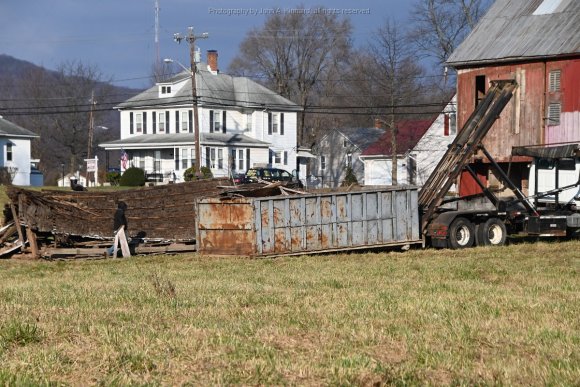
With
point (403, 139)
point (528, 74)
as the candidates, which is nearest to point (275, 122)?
point (403, 139)

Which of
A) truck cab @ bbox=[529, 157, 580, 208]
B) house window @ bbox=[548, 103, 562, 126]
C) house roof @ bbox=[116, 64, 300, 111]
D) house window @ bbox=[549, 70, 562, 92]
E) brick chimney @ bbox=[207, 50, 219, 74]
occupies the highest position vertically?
brick chimney @ bbox=[207, 50, 219, 74]

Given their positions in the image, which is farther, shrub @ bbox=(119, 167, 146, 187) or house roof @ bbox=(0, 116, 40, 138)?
house roof @ bbox=(0, 116, 40, 138)

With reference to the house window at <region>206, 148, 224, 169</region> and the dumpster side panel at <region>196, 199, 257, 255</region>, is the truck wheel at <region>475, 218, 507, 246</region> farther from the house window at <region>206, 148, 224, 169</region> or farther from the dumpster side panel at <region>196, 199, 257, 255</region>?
the house window at <region>206, 148, 224, 169</region>

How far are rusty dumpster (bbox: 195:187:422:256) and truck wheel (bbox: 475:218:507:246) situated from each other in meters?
1.90

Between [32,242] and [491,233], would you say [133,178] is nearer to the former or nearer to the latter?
[32,242]

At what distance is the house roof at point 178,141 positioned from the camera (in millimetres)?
72125

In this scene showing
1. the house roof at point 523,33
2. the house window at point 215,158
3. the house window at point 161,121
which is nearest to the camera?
the house roof at point 523,33

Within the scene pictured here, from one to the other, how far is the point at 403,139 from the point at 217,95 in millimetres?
15908

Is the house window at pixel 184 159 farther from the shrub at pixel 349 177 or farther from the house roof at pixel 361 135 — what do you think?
the house roof at pixel 361 135

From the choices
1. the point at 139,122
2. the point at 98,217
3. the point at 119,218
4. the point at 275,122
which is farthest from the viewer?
the point at 275,122

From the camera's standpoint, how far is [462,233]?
89.9 feet

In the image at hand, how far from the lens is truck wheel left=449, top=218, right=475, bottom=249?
1067 inches

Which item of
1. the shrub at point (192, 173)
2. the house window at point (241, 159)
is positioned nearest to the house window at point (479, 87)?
the shrub at point (192, 173)

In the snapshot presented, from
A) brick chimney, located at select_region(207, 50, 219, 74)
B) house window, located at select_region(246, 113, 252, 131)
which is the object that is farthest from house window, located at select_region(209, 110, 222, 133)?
brick chimney, located at select_region(207, 50, 219, 74)
